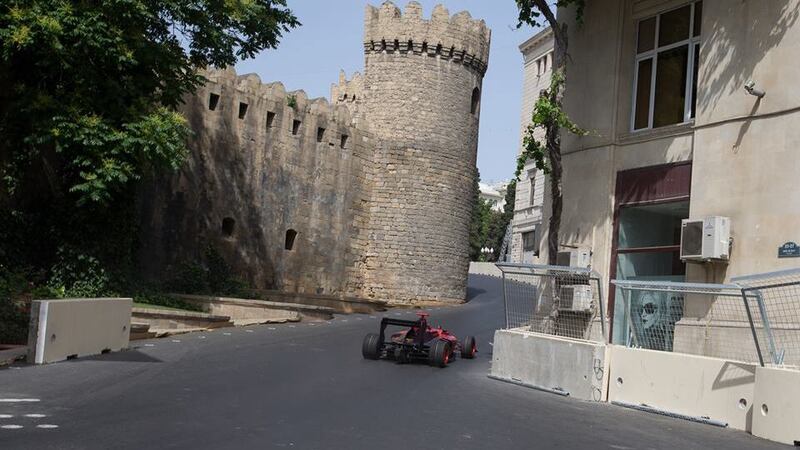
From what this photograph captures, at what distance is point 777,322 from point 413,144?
28702 millimetres

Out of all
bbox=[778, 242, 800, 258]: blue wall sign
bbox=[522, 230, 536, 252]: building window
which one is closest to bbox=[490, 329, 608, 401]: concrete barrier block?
bbox=[778, 242, 800, 258]: blue wall sign

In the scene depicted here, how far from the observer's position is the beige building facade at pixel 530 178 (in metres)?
62.2

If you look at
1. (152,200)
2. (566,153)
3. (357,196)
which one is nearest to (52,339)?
(566,153)

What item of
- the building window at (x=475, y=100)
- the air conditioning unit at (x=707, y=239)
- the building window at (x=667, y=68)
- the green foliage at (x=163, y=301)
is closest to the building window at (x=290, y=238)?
the green foliage at (x=163, y=301)

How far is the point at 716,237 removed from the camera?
13.4 meters

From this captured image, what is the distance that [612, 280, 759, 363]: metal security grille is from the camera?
38.9ft

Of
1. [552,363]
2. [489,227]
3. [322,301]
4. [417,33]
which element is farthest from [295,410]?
[489,227]

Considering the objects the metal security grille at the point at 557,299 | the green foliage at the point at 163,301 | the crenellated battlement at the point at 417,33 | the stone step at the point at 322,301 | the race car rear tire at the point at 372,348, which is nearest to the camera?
the metal security grille at the point at 557,299

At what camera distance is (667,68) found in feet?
51.8

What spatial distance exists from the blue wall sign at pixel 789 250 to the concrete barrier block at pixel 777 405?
3251 millimetres

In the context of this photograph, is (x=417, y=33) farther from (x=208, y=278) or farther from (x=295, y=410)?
(x=295, y=410)

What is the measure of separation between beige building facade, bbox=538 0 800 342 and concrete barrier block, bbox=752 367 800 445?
11.1ft

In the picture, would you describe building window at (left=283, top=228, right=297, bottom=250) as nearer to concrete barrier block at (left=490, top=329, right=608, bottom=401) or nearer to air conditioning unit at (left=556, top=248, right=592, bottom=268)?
air conditioning unit at (left=556, top=248, right=592, bottom=268)

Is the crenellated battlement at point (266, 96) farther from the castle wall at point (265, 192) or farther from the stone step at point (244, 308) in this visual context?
the stone step at point (244, 308)
